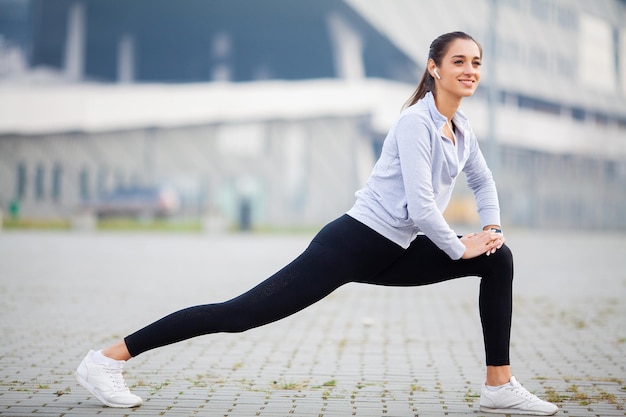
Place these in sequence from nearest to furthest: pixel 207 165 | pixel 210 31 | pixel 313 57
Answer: pixel 207 165
pixel 210 31
pixel 313 57

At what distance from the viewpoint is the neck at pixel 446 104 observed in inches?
174

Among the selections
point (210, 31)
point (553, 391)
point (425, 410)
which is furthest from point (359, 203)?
point (210, 31)

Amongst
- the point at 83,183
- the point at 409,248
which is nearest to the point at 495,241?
the point at 409,248

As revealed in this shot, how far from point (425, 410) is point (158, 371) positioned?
1.98 metres

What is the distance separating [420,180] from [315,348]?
343 cm

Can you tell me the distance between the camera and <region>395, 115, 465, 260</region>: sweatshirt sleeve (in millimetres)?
4207

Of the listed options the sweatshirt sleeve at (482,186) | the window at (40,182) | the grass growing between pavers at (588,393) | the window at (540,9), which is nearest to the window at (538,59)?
the window at (540,9)

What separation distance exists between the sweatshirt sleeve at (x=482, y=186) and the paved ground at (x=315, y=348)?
90 centimetres

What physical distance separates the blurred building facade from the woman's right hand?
97.4 feet

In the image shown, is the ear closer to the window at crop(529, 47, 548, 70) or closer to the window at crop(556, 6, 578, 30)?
the window at crop(529, 47, 548, 70)

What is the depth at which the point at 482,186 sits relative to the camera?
4.80 metres

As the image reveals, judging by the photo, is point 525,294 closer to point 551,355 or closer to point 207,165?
point 551,355

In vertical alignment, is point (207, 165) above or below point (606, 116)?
below

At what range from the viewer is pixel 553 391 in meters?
5.50
